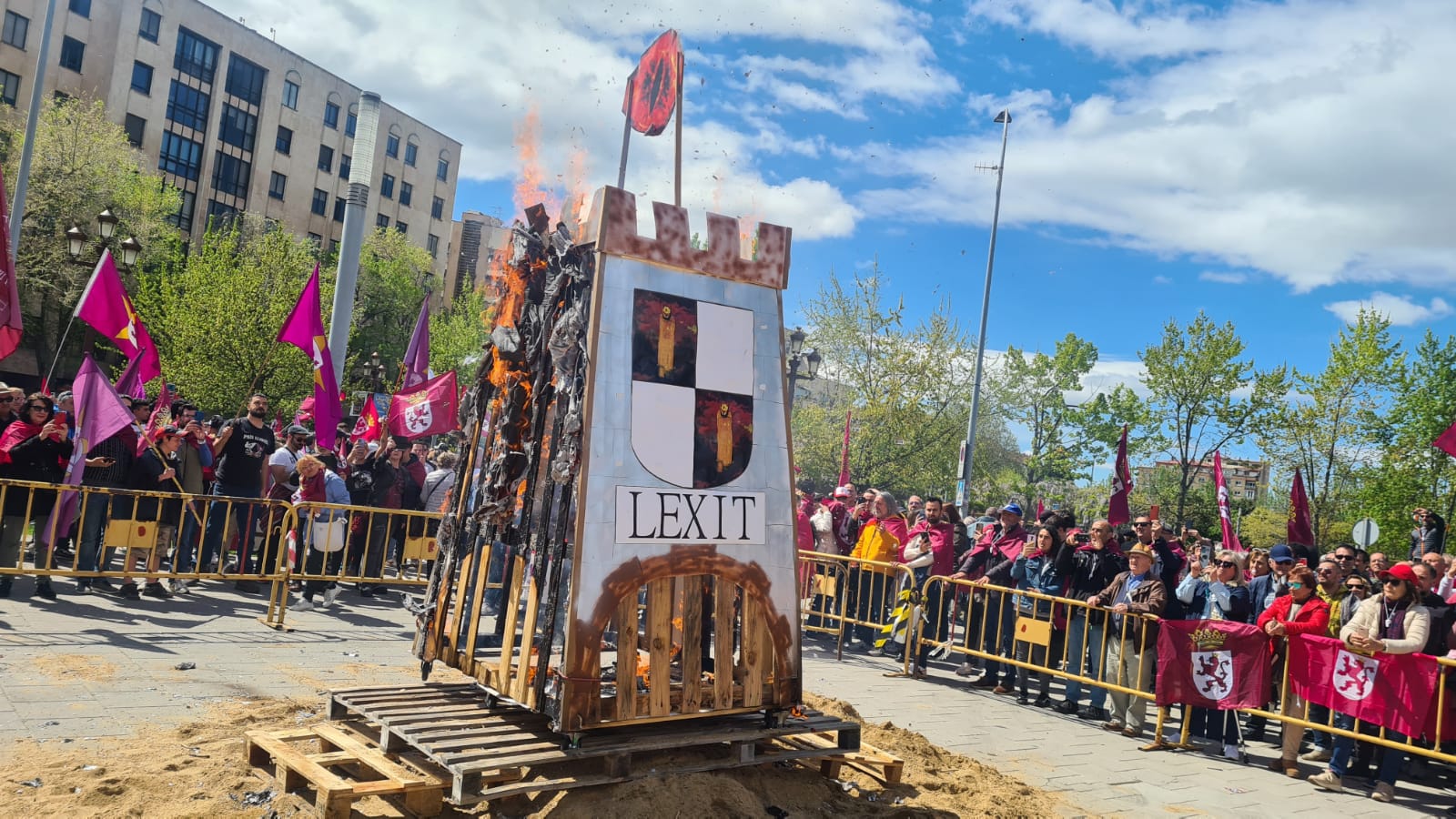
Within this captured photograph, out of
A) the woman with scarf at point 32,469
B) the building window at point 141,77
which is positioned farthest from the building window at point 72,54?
the woman with scarf at point 32,469

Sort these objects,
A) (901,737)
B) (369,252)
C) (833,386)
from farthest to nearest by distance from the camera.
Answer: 1. (369,252)
2. (833,386)
3. (901,737)

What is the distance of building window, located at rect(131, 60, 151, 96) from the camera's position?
46.9 m

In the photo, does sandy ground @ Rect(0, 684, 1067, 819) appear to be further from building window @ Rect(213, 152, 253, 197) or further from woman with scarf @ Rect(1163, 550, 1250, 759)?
building window @ Rect(213, 152, 253, 197)

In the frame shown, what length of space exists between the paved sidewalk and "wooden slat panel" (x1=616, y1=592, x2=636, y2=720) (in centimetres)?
337

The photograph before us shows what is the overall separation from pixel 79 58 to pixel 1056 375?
49317mm

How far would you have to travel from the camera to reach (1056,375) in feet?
160

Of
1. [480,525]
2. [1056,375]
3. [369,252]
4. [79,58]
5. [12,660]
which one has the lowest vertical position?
[12,660]

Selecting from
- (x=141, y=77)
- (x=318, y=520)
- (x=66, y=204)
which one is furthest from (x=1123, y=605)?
(x=141, y=77)

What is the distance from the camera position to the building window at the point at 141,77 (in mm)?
46938

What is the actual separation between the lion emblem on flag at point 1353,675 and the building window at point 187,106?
55446 millimetres

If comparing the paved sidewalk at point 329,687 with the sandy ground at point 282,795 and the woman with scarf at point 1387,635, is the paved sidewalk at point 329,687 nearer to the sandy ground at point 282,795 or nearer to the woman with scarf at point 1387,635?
the woman with scarf at point 1387,635

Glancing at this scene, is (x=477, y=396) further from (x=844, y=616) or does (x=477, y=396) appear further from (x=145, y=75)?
(x=145, y=75)

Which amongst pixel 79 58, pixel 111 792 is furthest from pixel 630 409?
pixel 79 58

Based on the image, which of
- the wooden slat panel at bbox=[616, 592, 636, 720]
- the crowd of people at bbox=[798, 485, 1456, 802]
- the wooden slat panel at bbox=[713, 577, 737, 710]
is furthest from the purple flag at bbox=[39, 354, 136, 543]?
the crowd of people at bbox=[798, 485, 1456, 802]
